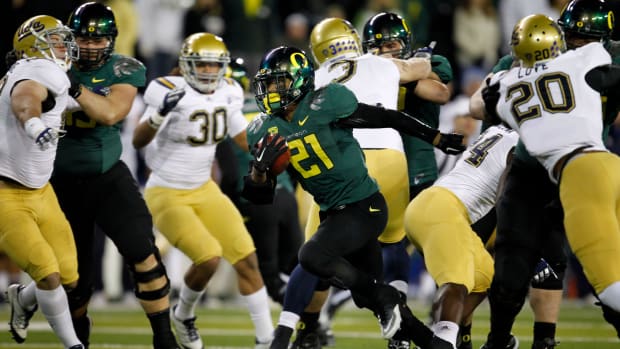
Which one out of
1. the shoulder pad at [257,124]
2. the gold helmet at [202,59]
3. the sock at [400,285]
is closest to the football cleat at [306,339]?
the sock at [400,285]

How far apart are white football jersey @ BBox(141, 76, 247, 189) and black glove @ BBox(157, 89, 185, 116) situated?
259 mm

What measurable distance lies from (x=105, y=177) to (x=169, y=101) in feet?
1.88

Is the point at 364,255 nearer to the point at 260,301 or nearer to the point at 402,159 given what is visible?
the point at 402,159

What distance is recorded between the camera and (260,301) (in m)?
6.35

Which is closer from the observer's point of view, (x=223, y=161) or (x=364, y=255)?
(x=364, y=255)

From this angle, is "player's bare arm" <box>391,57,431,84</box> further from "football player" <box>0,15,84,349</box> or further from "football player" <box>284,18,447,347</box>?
"football player" <box>0,15,84,349</box>

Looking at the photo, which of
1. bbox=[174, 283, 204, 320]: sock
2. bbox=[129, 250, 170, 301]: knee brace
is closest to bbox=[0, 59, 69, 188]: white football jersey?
bbox=[129, 250, 170, 301]: knee brace

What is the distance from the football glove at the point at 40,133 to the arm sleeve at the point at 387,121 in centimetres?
137

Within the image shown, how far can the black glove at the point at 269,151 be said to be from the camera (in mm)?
4906

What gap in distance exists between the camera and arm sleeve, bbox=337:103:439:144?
16.8 feet

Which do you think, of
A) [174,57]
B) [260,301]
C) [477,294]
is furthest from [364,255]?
[174,57]

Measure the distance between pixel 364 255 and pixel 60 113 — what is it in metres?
1.72

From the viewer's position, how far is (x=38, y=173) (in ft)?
17.6

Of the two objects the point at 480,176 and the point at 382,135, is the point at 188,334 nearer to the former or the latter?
the point at 382,135
